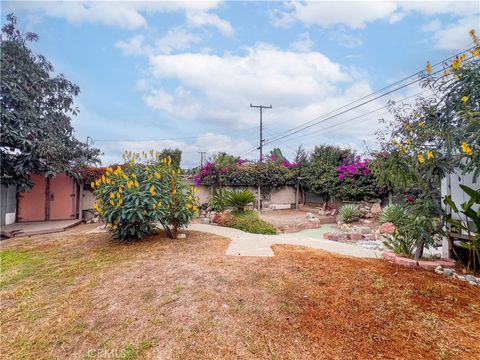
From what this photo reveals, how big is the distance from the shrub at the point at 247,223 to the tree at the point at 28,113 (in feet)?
16.1

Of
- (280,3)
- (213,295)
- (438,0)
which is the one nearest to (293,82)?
(280,3)

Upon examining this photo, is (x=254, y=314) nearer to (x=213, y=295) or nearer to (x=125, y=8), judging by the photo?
(x=213, y=295)

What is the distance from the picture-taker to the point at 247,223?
675 centimetres

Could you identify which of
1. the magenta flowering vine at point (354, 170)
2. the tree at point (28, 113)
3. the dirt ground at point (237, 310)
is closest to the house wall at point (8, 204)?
the tree at point (28, 113)

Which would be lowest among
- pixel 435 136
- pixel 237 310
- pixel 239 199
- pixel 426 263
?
pixel 237 310

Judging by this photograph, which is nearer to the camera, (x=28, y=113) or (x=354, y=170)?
(x=28, y=113)

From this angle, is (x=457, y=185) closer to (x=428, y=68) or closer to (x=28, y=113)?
(x=428, y=68)

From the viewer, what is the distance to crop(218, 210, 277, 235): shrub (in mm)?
6531

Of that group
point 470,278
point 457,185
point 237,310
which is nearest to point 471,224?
point 457,185

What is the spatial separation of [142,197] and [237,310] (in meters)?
3.08

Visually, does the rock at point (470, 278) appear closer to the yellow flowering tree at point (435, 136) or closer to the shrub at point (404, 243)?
the yellow flowering tree at point (435, 136)

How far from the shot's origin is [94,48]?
18.6 ft

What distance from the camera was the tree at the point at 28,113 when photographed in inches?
245

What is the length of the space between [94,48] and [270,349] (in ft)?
22.0
